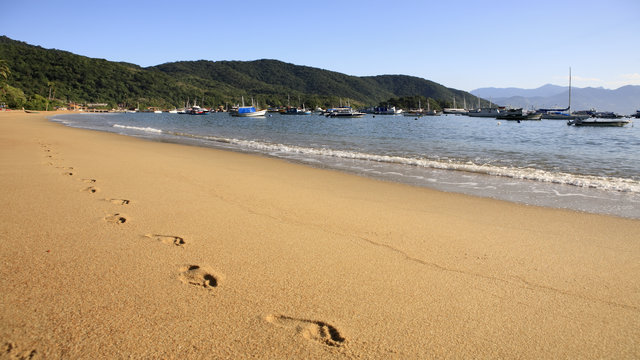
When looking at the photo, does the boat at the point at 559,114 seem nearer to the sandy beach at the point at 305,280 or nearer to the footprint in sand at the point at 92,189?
the sandy beach at the point at 305,280

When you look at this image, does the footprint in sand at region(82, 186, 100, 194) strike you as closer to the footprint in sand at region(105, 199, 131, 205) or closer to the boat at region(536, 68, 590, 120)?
the footprint in sand at region(105, 199, 131, 205)

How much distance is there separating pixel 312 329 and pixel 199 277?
131 cm

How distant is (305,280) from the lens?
3219 mm

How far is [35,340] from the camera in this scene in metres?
2.17

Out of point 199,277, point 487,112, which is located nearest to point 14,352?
point 199,277

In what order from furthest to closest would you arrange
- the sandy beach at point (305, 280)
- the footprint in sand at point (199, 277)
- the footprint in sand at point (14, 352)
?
the footprint in sand at point (199, 277) → the sandy beach at point (305, 280) → the footprint in sand at point (14, 352)

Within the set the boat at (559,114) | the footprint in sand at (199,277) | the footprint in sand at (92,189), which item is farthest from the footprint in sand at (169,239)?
the boat at (559,114)

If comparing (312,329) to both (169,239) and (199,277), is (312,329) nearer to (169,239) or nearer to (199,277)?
(199,277)

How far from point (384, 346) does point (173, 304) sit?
1.64 meters

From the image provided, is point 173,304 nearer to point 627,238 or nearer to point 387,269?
point 387,269

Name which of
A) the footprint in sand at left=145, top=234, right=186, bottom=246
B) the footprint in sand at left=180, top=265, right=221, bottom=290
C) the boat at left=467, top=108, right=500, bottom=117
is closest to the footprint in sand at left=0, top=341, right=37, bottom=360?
the footprint in sand at left=180, top=265, right=221, bottom=290

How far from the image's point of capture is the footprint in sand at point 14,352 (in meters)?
2.02

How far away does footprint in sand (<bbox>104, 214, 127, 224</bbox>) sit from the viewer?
475cm

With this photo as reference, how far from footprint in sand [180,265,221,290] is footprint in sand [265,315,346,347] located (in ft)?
2.57
